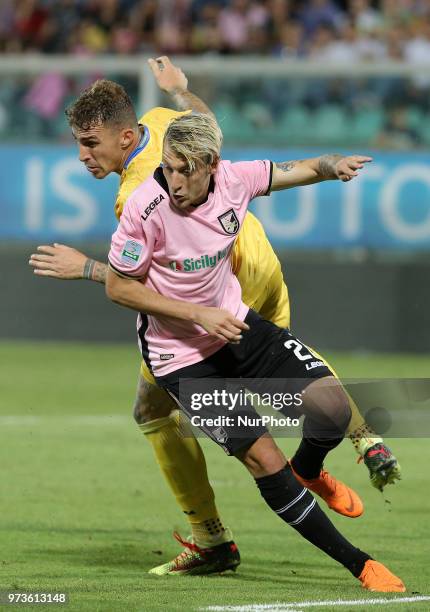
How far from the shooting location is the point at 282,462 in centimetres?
578

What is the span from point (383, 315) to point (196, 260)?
360 inches

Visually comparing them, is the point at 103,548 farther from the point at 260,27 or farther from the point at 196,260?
the point at 260,27

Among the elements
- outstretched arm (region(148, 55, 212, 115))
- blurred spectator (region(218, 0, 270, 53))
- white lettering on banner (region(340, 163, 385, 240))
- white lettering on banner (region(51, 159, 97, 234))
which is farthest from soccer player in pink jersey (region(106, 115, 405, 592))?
blurred spectator (region(218, 0, 270, 53))

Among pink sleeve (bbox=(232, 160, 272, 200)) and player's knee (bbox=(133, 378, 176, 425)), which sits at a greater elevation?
pink sleeve (bbox=(232, 160, 272, 200))

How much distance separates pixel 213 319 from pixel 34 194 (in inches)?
392

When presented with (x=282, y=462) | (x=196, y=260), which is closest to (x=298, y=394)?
(x=282, y=462)

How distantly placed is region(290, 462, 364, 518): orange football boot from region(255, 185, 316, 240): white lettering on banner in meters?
8.62

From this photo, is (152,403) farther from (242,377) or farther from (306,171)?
(306,171)

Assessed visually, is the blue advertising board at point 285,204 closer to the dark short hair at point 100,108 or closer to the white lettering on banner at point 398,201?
the white lettering on banner at point 398,201

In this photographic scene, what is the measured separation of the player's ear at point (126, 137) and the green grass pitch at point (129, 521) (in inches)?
82.5

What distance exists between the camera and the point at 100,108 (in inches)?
247

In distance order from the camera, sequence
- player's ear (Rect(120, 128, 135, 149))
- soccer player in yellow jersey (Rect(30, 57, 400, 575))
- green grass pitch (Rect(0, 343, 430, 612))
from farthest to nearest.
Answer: player's ear (Rect(120, 128, 135, 149))
soccer player in yellow jersey (Rect(30, 57, 400, 575))
green grass pitch (Rect(0, 343, 430, 612))

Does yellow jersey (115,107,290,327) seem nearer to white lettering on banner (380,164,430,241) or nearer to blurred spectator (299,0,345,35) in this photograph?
white lettering on banner (380,164,430,241)

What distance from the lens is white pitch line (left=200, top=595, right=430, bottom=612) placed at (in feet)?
17.4
